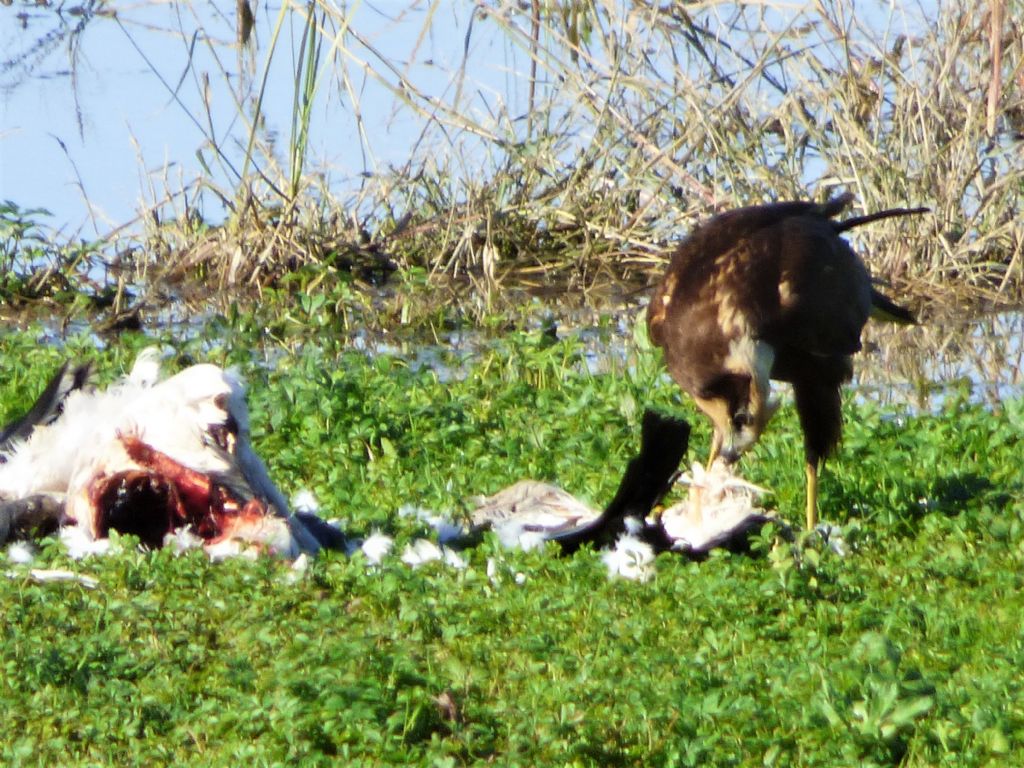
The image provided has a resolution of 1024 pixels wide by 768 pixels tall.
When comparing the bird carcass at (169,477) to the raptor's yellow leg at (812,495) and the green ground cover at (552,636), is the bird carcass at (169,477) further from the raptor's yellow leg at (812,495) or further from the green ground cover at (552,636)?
the raptor's yellow leg at (812,495)

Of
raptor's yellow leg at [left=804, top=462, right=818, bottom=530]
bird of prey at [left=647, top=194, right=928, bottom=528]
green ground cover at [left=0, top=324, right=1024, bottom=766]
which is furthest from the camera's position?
bird of prey at [left=647, top=194, right=928, bottom=528]

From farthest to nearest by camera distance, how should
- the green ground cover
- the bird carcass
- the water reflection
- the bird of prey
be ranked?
the water reflection
the bird of prey
the bird carcass
the green ground cover

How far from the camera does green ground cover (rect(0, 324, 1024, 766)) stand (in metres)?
3.40

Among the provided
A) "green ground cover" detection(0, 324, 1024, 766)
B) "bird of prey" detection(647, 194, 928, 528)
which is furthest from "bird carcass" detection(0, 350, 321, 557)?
"bird of prey" detection(647, 194, 928, 528)

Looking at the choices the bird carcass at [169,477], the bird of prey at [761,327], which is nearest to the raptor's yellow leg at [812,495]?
the bird of prey at [761,327]

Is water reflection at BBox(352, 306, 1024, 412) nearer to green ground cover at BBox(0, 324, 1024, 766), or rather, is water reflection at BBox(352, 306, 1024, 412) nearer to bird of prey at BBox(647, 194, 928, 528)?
bird of prey at BBox(647, 194, 928, 528)

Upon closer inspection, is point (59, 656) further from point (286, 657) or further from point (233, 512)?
point (233, 512)

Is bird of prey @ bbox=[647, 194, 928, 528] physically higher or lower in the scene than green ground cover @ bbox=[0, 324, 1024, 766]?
higher

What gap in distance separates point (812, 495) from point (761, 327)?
0.62m

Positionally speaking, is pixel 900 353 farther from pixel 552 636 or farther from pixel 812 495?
pixel 552 636

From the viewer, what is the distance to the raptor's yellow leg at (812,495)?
5391 mm

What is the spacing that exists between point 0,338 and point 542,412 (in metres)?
3.66

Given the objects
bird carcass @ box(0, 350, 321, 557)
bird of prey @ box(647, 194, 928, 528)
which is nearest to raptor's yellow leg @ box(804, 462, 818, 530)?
bird of prey @ box(647, 194, 928, 528)

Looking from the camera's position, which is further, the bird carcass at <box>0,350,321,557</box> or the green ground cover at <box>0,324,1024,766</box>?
the bird carcass at <box>0,350,321,557</box>
